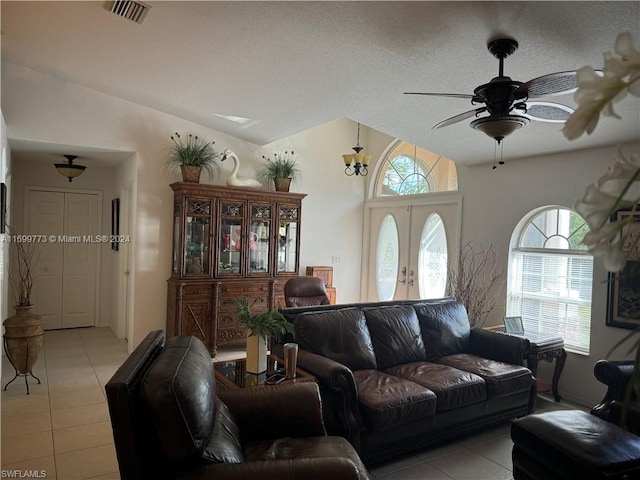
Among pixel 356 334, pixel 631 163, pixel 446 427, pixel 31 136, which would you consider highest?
pixel 31 136

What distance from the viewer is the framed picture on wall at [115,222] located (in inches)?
246

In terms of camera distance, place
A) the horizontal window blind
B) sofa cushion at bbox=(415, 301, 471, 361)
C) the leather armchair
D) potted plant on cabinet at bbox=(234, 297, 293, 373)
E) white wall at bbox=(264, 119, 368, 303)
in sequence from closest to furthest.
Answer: potted plant on cabinet at bbox=(234, 297, 293, 373) < sofa cushion at bbox=(415, 301, 471, 361) < the horizontal window blind < the leather armchair < white wall at bbox=(264, 119, 368, 303)

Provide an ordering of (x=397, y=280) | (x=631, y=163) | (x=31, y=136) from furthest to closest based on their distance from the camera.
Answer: (x=397, y=280) → (x=31, y=136) → (x=631, y=163)

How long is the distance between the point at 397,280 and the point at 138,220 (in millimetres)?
3713

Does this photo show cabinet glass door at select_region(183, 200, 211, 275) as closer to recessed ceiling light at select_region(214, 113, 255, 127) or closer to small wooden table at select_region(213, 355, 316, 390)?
recessed ceiling light at select_region(214, 113, 255, 127)

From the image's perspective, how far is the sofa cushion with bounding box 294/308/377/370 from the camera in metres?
3.33

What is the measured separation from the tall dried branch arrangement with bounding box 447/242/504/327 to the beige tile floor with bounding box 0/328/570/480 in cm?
124

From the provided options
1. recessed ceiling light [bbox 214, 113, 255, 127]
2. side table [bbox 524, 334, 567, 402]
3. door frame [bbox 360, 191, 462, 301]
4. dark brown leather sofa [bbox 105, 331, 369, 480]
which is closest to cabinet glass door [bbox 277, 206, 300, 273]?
recessed ceiling light [bbox 214, 113, 255, 127]

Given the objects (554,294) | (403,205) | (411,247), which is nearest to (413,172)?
(403,205)

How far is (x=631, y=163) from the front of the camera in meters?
0.59

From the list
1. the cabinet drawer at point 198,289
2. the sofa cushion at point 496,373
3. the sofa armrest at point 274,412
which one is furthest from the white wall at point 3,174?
the sofa cushion at point 496,373

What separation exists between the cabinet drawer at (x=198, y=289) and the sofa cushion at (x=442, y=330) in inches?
102

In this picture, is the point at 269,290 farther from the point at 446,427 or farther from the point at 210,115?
the point at 446,427

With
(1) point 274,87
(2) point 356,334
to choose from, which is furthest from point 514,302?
(1) point 274,87
